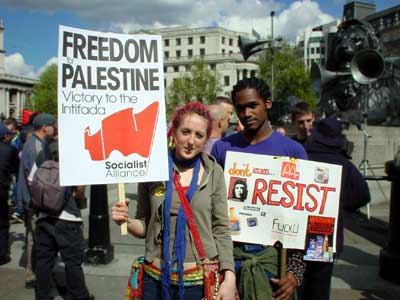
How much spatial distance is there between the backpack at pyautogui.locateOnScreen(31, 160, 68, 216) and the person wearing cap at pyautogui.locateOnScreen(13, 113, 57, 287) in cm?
78

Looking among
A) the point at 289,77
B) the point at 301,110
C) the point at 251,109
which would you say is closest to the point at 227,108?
the point at 301,110

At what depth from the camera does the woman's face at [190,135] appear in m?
2.40

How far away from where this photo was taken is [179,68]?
98812 mm

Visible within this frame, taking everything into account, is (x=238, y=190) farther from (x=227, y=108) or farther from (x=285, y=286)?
(x=227, y=108)

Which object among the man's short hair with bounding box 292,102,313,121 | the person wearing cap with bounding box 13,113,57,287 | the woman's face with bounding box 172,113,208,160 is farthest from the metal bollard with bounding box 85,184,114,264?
the woman's face with bounding box 172,113,208,160

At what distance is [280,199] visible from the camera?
8.58 feet

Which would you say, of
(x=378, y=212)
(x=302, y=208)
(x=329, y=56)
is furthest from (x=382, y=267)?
(x=329, y=56)

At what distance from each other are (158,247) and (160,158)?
0.50m

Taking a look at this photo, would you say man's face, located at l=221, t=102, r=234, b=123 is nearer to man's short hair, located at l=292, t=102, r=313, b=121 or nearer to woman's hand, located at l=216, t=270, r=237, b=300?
man's short hair, located at l=292, t=102, r=313, b=121

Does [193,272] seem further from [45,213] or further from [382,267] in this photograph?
[382,267]

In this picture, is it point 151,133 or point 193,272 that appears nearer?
point 193,272

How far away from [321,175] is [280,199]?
0.29m

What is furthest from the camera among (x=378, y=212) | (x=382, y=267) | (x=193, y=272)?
(x=378, y=212)

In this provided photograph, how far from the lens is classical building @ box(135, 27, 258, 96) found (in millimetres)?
93938
